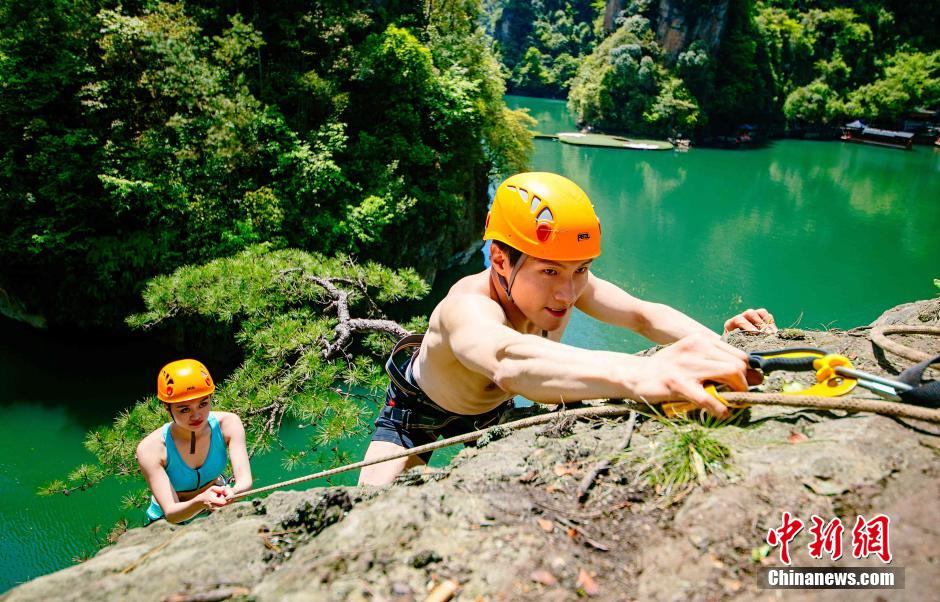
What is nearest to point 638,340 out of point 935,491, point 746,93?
point 935,491

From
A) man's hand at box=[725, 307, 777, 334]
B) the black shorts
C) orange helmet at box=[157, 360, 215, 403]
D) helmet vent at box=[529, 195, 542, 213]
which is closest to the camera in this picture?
helmet vent at box=[529, 195, 542, 213]

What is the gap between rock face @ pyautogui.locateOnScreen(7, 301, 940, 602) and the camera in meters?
1.14

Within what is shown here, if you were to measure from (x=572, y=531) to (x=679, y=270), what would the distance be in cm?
1913

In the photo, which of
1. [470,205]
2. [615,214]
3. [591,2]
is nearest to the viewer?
[470,205]

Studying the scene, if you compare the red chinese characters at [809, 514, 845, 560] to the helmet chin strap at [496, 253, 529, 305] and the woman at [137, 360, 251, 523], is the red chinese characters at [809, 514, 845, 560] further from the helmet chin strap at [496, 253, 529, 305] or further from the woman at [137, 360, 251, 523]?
the woman at [137, 360, 251, 523]

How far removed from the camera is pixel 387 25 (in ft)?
48.3

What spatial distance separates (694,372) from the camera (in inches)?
60.5

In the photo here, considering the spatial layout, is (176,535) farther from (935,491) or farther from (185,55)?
(185,55)

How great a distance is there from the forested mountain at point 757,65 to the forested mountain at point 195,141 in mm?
38773

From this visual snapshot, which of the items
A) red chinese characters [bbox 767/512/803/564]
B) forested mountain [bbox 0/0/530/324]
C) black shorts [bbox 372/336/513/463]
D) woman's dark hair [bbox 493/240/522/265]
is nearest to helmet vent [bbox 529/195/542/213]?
woman's dark hair [bbox 493/240/522/265]

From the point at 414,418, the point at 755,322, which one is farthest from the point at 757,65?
the point at 414,418

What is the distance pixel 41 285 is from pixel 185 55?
5.59m

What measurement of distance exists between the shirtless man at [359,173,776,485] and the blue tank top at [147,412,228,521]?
103 centimetres

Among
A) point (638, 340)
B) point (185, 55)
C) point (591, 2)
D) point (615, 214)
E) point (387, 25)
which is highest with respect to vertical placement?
point (591, 2)
